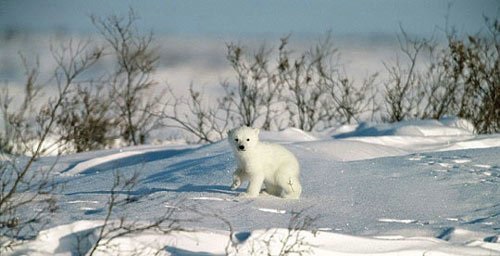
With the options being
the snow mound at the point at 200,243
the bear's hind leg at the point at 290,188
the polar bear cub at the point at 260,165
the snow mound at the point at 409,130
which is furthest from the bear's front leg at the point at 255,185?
the snow mound at the point at 409,130

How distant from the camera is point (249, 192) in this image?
652 cm

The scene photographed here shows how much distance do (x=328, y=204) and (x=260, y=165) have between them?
0.72 metres

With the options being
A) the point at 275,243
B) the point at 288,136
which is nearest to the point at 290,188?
the point at 275,243

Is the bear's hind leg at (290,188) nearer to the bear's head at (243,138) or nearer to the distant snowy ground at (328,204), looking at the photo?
the distant snowy ground at (328,204)

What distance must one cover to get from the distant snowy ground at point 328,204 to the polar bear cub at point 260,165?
110 mm

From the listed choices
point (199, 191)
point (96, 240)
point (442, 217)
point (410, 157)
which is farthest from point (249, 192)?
point (410, 157)

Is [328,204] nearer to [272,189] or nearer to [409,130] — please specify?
[272,189]

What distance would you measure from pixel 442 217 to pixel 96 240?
293 cm

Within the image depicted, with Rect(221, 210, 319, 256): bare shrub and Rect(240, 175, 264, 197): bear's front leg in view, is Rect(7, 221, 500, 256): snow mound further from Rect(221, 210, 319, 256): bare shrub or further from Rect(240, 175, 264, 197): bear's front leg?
Rect(240, 175, 264, 197): bear's front leg

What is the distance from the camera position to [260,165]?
6406mm

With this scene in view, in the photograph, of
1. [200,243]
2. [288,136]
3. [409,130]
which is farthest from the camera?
[409,130]

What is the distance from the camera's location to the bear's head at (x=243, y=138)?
6.29m

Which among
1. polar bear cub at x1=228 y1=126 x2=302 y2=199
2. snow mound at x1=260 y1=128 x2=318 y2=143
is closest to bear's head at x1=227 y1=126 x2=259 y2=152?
polar bear cub at x1=228 y1=126 x2=302 y2=199

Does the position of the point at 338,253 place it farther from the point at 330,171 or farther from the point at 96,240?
the point at 330,171
